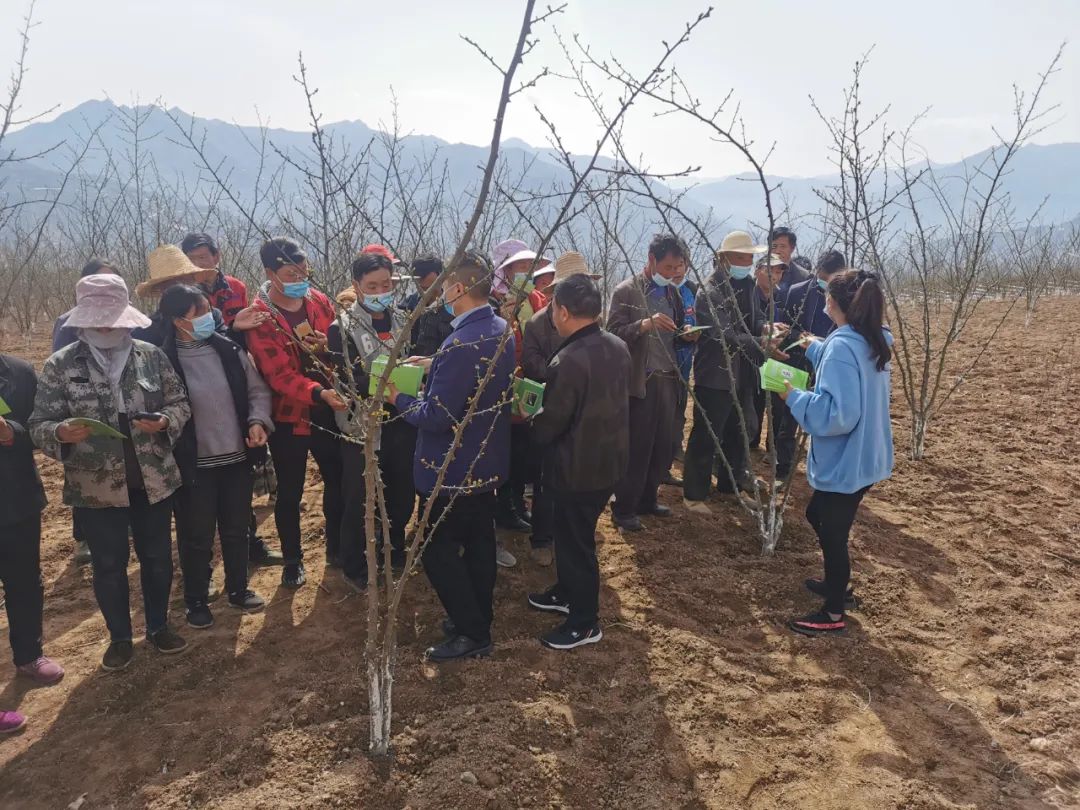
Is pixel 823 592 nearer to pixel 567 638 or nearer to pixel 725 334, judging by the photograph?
pixel 567 638

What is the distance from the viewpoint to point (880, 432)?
2.47 meters

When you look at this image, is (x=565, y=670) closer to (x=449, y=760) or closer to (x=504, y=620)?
(x=504, y=620)

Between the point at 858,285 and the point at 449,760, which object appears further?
the point at 858,285

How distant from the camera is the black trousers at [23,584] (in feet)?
7.30

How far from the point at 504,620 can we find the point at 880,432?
1.83 metres

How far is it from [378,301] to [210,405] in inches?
33.1

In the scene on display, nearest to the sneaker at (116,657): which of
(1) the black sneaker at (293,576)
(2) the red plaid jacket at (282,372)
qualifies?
(1) the black sneaker at (293,576)

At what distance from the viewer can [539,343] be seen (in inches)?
117

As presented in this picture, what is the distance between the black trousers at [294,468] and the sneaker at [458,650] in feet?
3.37

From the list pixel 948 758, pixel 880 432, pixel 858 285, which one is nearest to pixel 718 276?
pixel 858 285

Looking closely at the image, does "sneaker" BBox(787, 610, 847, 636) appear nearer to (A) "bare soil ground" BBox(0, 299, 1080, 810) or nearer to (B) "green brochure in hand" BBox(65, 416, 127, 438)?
(A) "bare soil ground" BBox(0, 299, 1080, 810)

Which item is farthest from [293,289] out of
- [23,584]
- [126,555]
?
[23,584]

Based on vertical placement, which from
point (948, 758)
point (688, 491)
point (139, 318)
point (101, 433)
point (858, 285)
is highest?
point (858, 285)

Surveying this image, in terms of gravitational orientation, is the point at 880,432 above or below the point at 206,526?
above
